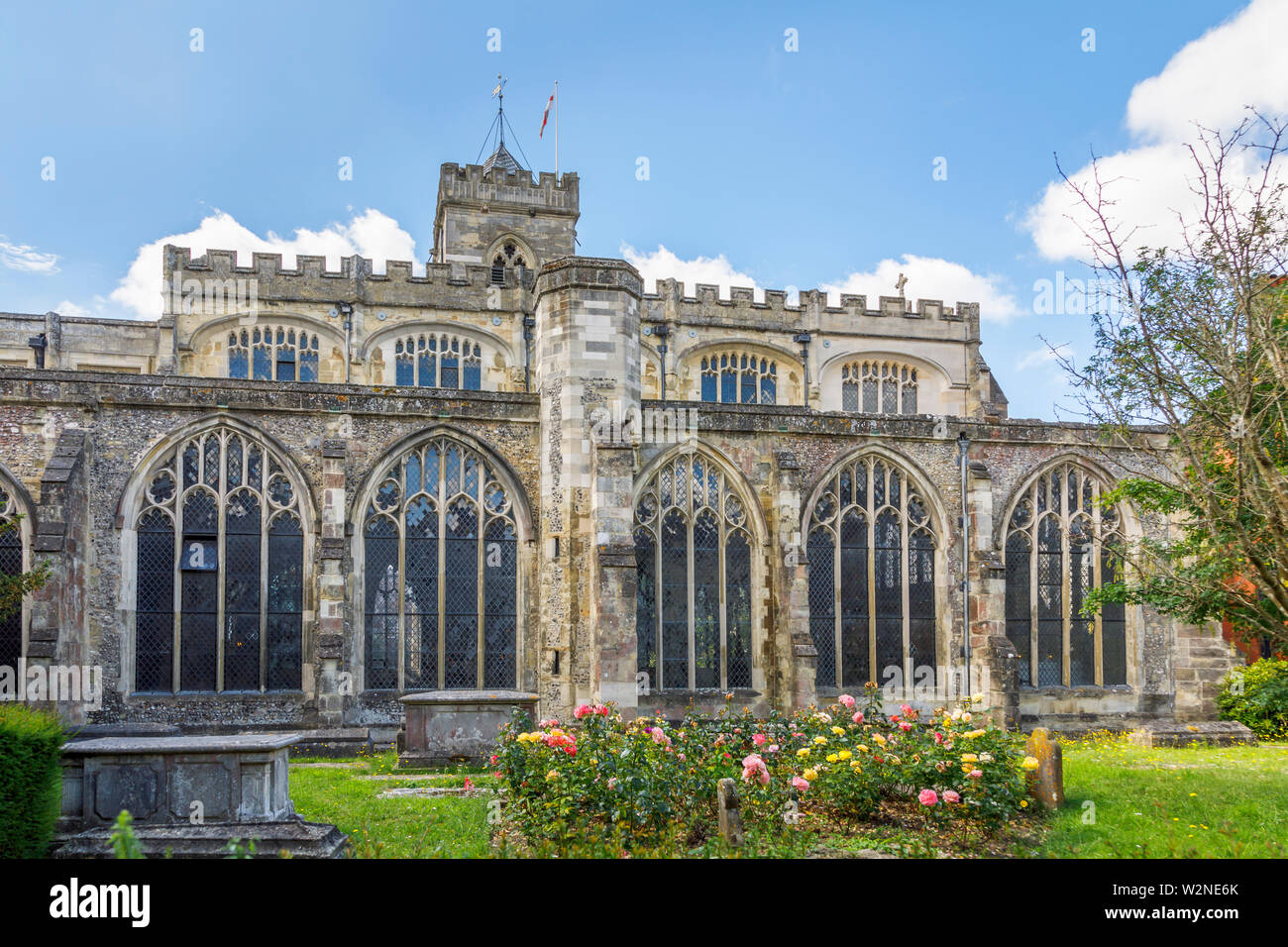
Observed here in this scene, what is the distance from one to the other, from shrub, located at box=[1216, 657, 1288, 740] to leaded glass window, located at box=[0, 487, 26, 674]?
20.0m

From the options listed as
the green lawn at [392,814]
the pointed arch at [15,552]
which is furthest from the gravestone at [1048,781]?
the pointed arch at [15,552]

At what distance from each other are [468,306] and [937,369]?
14.3m

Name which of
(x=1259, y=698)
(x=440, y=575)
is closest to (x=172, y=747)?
(x=440, y=575)

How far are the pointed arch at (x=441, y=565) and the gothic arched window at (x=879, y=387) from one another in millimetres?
16486

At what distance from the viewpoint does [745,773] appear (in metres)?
8.23

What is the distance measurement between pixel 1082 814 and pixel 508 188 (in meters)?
25.8

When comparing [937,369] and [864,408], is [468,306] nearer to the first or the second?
[864,408]

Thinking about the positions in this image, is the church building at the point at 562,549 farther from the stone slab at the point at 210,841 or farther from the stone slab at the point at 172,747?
the stone slab at the point at 210,841

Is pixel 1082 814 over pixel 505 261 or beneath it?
beneath

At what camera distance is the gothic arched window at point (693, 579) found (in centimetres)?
1691

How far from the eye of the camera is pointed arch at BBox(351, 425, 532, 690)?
16078 millimetres

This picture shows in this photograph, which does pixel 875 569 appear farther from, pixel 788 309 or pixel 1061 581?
pixel 788 309

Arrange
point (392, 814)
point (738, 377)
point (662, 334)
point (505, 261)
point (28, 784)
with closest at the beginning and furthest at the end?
1. point (28, 784)
2. point (392, 814)
3. point (662, 334)
4. point (738, 377)
5. point (505, 261)

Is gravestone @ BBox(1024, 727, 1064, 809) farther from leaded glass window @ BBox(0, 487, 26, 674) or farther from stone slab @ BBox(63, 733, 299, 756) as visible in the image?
leaded glass window @ BBox(0, 487, 26, 674)
